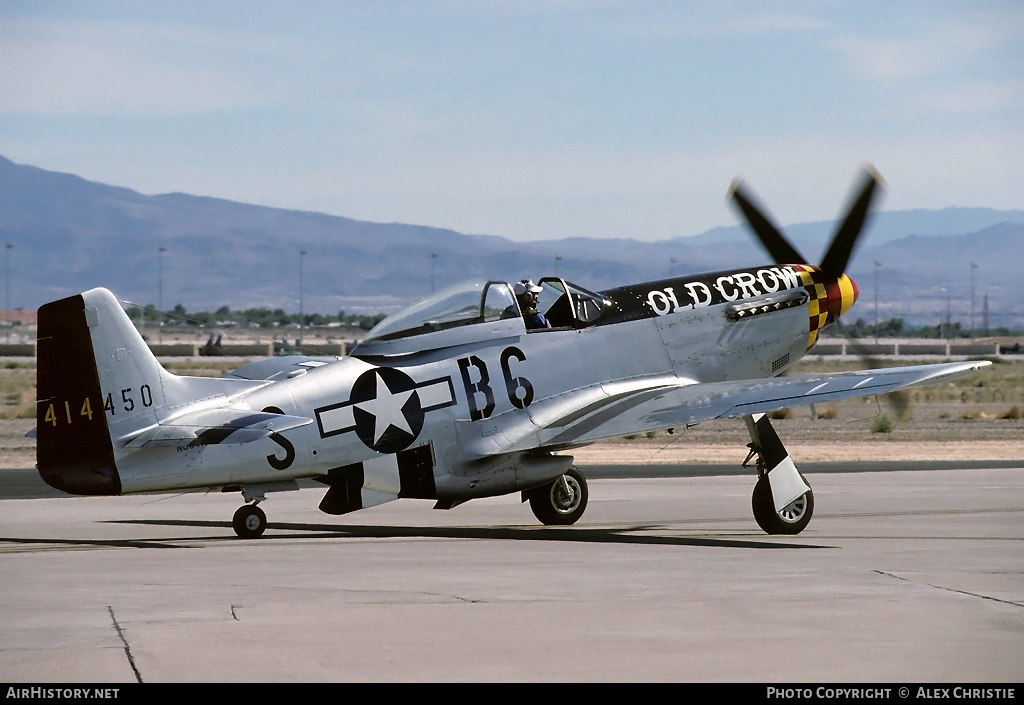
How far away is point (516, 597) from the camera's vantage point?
463 inches

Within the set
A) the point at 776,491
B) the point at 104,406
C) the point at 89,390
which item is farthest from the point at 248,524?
the point at 776,491

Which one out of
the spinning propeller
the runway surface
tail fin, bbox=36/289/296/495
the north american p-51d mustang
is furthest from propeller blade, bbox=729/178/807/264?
tail fin, bbox=36/289/296/495

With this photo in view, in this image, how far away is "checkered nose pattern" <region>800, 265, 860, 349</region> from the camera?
2000 centimetres

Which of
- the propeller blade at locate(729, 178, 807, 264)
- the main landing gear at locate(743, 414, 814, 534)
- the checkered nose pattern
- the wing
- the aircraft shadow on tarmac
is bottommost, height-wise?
the aircraft shadow on tarmac

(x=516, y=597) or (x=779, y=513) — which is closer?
(x=516, y=597)

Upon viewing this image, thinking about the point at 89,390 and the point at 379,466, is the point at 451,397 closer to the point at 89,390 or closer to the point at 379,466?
the point at 379,466

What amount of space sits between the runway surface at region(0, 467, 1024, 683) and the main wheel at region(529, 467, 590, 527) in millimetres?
272

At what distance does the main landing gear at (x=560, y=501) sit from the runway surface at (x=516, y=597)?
0.89 ft

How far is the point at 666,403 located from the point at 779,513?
5.87ft

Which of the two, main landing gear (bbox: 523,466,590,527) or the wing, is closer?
the wing

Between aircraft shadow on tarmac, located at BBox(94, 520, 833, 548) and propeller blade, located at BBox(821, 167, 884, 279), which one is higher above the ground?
propeller blade, located at BBox(821, 167, 884, 279)

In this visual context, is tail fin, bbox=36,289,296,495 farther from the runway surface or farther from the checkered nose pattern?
the checkered nose pattern

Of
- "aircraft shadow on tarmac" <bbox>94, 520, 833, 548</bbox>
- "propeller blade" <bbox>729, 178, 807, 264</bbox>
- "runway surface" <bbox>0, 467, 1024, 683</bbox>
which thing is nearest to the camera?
"runway surface" <bbox>0, 467, 1024, 683</bbox>

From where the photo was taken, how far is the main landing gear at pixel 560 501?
62.4 ft
